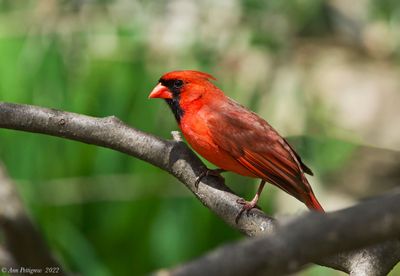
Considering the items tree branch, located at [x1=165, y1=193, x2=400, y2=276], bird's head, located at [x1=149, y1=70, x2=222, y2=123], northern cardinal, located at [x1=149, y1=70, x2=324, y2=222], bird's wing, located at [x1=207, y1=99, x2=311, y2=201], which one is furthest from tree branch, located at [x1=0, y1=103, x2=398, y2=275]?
tree branch, located at [x1=165, y1=193, x2=400, y2=276]

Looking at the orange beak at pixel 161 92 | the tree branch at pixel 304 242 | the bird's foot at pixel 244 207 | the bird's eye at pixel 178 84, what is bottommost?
the bird's foot at pixel 244 207

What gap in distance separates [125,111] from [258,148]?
0.85m

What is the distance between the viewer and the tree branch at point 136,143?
2875 millimetres

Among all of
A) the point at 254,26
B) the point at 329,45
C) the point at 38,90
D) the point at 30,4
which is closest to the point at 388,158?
the point at 329,45

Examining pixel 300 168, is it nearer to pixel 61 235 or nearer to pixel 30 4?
pixel 61 235

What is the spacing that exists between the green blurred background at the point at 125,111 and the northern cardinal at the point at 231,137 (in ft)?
1.17

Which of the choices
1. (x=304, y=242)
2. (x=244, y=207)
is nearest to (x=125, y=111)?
(x=244, y=207)

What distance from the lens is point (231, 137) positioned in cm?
353

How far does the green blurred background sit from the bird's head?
11.8 inches

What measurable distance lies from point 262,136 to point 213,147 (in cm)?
23

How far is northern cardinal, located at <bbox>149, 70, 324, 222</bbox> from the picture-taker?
3.43 meters

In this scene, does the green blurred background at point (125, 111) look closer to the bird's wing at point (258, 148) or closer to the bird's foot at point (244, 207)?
the bird's wing at point (258, 148)

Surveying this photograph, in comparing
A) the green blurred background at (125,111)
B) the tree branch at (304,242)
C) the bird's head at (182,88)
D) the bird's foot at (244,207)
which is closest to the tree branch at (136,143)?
the bird's foot at (244,207)

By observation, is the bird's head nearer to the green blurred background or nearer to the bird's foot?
the green blurred background
